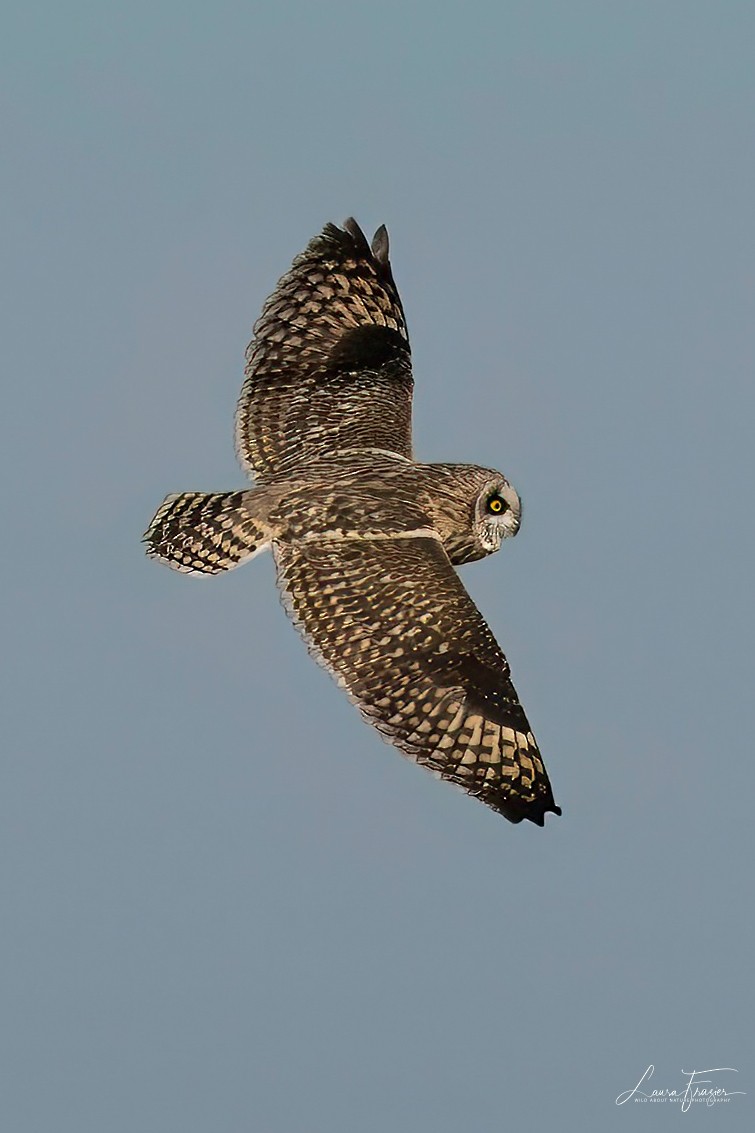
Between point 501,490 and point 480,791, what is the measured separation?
3.31m

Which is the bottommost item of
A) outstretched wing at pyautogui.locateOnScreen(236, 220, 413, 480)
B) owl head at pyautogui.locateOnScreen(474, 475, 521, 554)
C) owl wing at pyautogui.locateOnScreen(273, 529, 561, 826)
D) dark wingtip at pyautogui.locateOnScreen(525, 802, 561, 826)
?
dark wingtip at pyautogui.locateOnScreen(525, 802, 561, 826)

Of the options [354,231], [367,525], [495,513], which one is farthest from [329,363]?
[367,525]

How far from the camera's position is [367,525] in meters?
17.9

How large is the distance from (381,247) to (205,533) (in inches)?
165

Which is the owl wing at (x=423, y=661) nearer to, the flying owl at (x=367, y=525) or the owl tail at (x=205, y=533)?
the flying owl at (x=367, y=525)

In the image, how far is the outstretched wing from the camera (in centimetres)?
1964

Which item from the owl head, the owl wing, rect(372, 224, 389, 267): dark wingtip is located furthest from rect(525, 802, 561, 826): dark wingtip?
rect(372, 224, 389, 267): dark wingtip

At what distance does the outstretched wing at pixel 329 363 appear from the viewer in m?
19.6

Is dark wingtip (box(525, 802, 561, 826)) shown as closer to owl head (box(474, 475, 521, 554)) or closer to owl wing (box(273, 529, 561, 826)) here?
owl wing (box(273, 529, 561, 826))

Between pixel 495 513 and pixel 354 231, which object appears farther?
pixel 354 231

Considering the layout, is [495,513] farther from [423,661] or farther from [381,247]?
[381,247]

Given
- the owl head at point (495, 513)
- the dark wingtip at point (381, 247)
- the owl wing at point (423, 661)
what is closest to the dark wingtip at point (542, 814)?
the owl wing at point (423, 661)

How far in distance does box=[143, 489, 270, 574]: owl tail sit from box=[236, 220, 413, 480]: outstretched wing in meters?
0.98

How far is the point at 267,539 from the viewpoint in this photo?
18.2 meters
